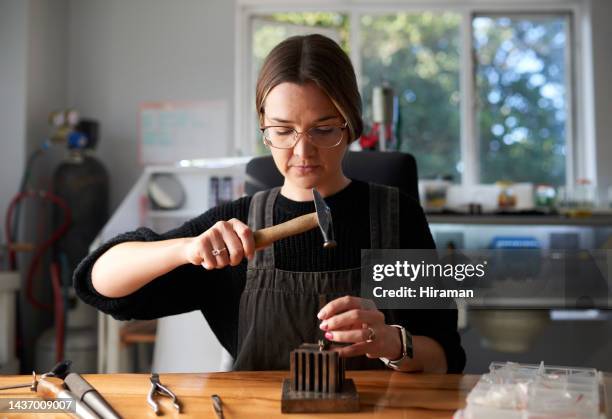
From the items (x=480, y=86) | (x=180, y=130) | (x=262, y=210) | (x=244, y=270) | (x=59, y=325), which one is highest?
(x=480, y=86)

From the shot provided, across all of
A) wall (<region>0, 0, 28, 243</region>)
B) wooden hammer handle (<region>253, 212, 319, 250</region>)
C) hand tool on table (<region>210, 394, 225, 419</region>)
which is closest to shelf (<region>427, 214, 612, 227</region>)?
wooden hammer handle (<region>253, 212, 319, 250</region>)

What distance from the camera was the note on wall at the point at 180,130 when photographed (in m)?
3.17

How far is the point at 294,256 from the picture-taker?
962 millimetres

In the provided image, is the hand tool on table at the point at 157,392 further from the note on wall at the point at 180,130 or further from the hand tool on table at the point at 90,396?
the note on wall at the point at 180,130

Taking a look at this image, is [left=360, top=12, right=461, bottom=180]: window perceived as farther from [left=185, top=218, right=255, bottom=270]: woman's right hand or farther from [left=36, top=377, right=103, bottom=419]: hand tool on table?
[left=36, top=377, right=103, bottom=419]: hand tool on table

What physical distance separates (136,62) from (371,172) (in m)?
2.37

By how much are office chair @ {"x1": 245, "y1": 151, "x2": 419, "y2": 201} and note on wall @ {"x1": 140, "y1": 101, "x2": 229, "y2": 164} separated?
2.00 meters

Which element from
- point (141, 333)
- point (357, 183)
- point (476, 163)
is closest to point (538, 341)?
point (357, 183)

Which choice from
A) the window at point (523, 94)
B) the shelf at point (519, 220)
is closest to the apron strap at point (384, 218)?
the shelf at point (519, 220)

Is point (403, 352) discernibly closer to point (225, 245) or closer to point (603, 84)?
point (225, 245)

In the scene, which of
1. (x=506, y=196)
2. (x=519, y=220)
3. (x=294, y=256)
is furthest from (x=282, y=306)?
(x=506, y=196)

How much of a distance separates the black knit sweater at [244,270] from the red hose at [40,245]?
1.96 m

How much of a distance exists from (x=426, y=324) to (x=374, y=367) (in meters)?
0.12

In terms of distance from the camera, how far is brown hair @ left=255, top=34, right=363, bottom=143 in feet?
2.82
